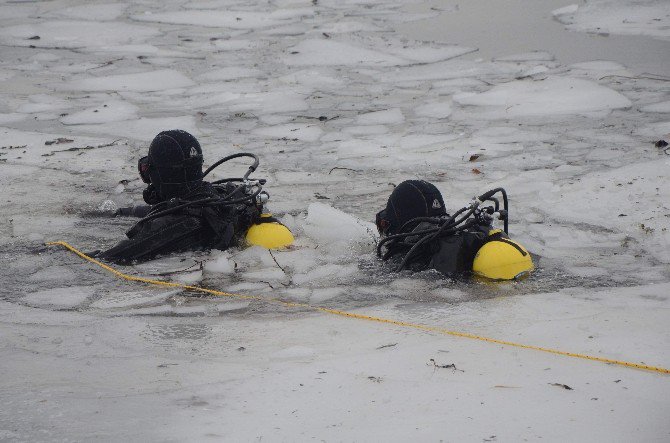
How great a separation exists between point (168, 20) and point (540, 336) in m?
8.01

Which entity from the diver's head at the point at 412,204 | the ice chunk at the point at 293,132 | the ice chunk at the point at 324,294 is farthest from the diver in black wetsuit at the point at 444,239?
the ice chunk at the point at 293,132

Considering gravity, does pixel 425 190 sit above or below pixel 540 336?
above

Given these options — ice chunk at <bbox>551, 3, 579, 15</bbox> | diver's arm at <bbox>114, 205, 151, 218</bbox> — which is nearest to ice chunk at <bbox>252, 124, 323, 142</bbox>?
diver's arm at <bbox>114, 205, 151, 218</bbox>

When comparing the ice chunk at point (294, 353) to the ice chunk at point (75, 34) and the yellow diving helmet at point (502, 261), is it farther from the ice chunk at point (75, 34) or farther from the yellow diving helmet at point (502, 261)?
the ice chunk at point (75, 34)

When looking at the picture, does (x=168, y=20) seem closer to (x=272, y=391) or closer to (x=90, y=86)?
(x=90, y=86)

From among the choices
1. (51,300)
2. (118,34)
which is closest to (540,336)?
(51,300)

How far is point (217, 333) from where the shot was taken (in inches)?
130

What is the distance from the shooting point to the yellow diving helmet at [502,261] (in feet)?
12.3

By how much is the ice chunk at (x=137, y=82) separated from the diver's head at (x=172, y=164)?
3.46 meters

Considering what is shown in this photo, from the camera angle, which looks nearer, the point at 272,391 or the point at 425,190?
the point at 272,391

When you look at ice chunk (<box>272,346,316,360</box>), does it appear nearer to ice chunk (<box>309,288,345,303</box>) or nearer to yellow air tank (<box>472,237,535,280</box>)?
ice chunk (<box>309,288,345,303</box>)

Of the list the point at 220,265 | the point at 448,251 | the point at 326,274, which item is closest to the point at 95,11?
the point at 220,265

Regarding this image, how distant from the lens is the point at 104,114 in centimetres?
690

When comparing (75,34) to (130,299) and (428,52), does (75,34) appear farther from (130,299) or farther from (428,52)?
(130,299)
